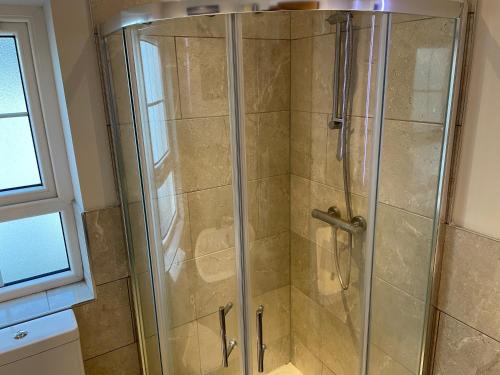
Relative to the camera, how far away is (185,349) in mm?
1612

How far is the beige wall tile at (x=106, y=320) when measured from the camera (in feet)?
4.97

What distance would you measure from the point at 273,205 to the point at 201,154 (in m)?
0.38

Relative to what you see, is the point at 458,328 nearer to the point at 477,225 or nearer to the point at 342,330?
the point at 477,225

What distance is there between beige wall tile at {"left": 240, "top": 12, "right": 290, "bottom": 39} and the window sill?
1178 mm

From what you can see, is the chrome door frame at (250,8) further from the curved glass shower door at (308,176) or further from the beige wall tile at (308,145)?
the beige wall tile at (308,145)

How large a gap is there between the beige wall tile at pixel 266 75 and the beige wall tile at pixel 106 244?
69 cm

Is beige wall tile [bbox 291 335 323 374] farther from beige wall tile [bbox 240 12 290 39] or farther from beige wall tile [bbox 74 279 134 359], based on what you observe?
beige wall tile [bbox 240 12 290 39]

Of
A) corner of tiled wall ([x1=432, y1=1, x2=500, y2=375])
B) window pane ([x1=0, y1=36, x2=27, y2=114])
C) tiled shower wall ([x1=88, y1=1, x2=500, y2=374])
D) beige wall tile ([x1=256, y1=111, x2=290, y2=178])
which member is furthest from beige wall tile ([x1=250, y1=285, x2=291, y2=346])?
window pane ([x1=0, y1=36, x2=27, y2=114])

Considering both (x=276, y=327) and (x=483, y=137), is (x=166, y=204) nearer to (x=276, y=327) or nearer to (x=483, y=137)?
(x=276, y=327)

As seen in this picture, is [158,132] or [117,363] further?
[117,363]

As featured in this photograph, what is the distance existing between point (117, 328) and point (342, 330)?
998mm

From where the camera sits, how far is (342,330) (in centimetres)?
174

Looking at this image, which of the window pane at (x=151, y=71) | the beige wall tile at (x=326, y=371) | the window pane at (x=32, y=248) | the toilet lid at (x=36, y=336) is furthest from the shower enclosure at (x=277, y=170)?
the window pane at (x=32, y=248)

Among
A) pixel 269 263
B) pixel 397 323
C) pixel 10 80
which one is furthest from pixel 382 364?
pixel 10 80
